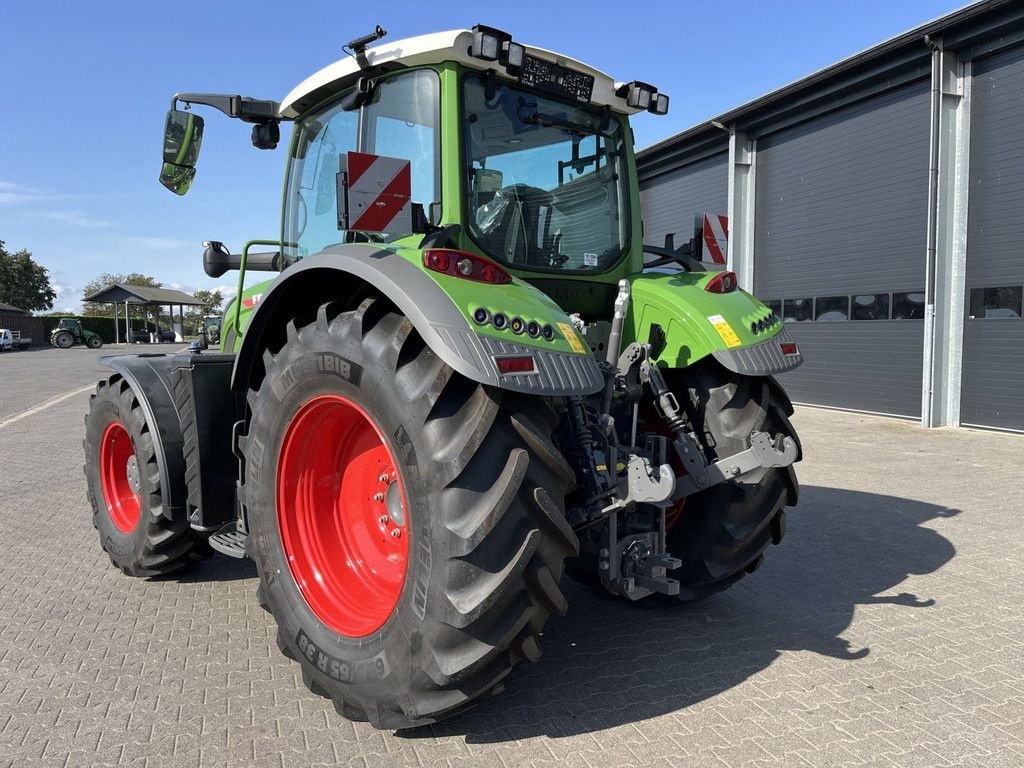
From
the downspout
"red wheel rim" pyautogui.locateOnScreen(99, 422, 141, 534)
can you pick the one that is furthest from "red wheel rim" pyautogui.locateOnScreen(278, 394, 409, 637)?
the downspout

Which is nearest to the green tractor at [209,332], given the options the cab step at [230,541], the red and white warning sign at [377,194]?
the cab step at [230,541]

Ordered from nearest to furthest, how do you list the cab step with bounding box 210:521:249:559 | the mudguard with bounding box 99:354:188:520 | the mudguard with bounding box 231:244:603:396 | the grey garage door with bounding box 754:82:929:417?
the mudguard with bounding box 231:244:603:396 → the cab step with bounding box 210:521:249:559 → the mudguard with bounding box 99:354:188:520 → the grey garage door with bounding box 754:82:929:417

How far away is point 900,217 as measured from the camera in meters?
11.5

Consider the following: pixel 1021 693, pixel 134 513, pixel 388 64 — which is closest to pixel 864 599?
pixel 1021 693

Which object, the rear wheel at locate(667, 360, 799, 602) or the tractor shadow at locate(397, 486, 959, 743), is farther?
the rear wheel at locate(667, 360, 799, 602)

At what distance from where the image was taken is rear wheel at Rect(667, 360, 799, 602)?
339 centimetres

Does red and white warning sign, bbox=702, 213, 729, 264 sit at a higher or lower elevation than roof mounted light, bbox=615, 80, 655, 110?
lower

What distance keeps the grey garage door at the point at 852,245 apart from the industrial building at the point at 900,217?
0.08 feet

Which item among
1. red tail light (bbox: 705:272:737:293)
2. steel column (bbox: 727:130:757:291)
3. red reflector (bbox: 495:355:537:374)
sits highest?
steel column (bbox: 727:130:757:291)

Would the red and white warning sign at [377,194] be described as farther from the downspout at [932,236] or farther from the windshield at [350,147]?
the downspout at [932,236]

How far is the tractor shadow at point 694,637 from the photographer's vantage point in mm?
2852

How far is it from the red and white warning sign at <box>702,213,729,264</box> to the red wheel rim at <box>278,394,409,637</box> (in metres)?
2.24

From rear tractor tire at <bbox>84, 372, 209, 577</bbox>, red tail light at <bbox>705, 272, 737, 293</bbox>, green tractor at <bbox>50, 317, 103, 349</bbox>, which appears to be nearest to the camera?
red tail light at <bbox>705, 272, 737, 293</bbox>

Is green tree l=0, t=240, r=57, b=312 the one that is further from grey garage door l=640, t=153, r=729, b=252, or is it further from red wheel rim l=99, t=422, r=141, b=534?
red wheel rim l=99, t=422, r=141, b=534
